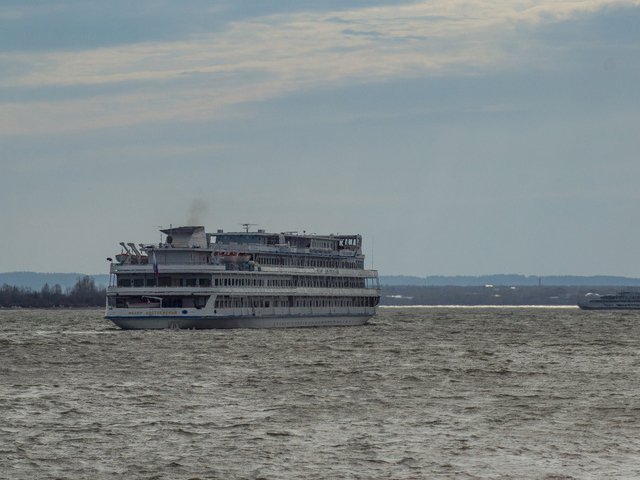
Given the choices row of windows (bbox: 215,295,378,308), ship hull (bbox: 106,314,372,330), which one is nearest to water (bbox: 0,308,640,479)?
ship hull (bbox: 106,314,372,330)

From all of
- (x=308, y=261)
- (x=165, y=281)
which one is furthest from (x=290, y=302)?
(x=165, y=281)

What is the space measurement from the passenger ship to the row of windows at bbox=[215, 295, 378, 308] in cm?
9

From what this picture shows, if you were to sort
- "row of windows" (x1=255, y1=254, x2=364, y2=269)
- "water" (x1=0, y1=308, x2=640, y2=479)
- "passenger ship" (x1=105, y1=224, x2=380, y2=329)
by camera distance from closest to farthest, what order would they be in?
"water" (x1=0, y1=308, x2=640, y2=479) → "passenger ship" (x1=105, y1=224, x2=380, y2=329) → "row of windows" (x1=255, y1=254, x2=364, y2=269)

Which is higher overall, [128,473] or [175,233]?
[175,233]

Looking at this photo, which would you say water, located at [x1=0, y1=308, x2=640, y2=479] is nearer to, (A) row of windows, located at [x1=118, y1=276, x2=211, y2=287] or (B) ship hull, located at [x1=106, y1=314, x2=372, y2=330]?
(B) ship hull, located at [x1=106, y1=314, x2=372, y2=330]

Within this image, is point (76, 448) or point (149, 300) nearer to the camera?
point (76, 448)

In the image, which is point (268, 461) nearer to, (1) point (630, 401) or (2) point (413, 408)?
(2) point (413, 408)

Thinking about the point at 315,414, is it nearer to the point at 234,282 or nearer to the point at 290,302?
the point at 234,282

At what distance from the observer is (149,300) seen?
121375 millimetres

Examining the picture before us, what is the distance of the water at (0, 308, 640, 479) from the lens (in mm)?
40281

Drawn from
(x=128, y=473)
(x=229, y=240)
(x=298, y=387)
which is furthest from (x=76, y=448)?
(x=229, y=240)

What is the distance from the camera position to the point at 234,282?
416 ft

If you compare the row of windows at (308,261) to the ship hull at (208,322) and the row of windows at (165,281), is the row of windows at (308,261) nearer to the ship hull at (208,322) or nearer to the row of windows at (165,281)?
the ship hull at (208,322)

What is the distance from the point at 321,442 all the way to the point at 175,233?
8374 cm
